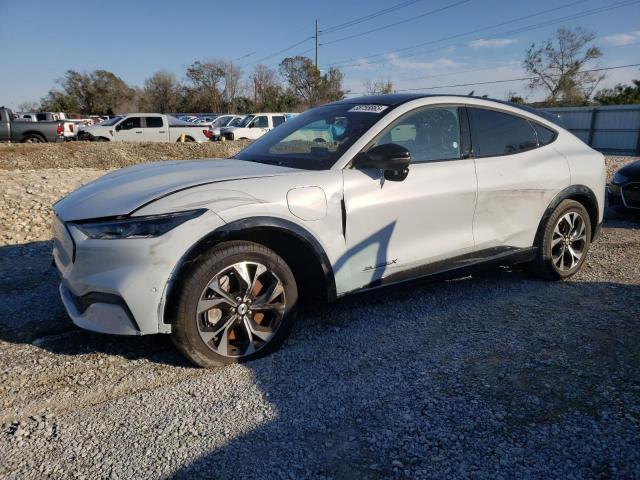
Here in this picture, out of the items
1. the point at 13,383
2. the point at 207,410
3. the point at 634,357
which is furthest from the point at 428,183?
the point at 13,383

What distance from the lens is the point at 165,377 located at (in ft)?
9.46

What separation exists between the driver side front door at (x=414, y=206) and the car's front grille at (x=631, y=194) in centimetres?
481

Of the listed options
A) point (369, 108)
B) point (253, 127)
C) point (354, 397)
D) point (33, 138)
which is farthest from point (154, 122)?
point (354, 397)

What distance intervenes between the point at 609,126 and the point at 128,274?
3054 cm

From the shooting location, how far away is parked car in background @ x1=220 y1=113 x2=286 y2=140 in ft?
78.4

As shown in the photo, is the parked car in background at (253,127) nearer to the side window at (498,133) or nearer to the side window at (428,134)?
the side window at (498,133)

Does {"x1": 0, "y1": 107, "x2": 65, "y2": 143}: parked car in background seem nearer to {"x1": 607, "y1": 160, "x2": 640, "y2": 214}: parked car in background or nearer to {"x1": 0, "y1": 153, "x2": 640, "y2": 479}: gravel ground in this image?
{"x1": 0, "y1": 153, "x2": 640, "y2": 479}: gravel ground

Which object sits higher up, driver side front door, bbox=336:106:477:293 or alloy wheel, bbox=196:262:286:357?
driver side front door, bbox=336:106:477:293

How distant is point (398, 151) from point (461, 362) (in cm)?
144

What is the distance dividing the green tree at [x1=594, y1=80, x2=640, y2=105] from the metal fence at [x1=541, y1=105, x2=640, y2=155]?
43.4 feet

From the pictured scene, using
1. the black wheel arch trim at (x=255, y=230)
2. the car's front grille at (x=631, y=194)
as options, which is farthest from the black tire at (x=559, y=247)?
the car's front grille at (x=631, y=194)

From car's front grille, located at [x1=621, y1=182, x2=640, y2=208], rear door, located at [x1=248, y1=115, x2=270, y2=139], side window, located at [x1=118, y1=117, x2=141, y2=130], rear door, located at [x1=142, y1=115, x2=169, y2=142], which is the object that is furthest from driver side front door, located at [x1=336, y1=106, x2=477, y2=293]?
rear door, located at [x1=248, y1=115, x2=270, y2=139]

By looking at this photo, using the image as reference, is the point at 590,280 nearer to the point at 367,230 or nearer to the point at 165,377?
the point at 367,230

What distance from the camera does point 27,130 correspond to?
1964 cm
